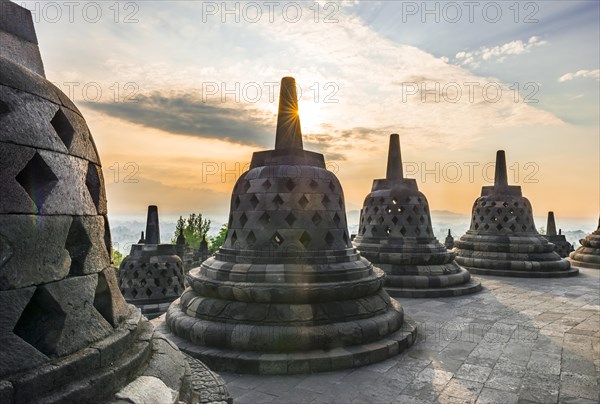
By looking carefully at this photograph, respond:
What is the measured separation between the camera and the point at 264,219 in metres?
6.29

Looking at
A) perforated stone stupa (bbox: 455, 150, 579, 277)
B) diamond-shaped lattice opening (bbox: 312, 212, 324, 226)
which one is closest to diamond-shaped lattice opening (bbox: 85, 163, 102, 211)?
diamond-shaped lattice opening (bbox: 312, 212, 324, 226)

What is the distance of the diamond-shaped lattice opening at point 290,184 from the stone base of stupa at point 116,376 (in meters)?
3.66

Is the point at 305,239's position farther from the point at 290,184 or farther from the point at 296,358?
the point at 296,358

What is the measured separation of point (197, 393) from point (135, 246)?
414 inches

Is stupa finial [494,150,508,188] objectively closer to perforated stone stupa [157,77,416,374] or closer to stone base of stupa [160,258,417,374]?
perforated stone stupa [157,77,416,374]

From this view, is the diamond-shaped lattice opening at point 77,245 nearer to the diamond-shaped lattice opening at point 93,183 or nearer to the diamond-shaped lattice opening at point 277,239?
the diamond-shaped lattice opening at point 93,183

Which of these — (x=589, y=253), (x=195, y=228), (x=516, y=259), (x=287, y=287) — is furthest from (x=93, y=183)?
(x=195, y=228)

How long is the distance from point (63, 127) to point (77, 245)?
0.77 m

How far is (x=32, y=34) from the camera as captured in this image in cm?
273

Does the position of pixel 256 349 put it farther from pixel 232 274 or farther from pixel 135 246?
pixel 135 246

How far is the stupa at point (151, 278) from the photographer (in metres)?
11.7

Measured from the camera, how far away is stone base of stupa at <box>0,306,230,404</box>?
188 centimetres

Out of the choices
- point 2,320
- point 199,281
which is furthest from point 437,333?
point 2,320

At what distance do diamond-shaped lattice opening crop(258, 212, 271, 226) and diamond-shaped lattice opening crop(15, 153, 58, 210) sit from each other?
4.17m
